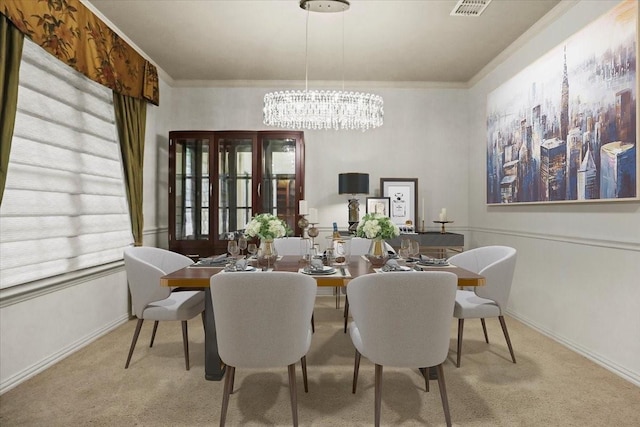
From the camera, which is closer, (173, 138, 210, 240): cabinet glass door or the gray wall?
the gray wall

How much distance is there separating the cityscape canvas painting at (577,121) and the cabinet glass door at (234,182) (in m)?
2.81

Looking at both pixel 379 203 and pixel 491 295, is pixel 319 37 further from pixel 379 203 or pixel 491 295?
pixel 491 295

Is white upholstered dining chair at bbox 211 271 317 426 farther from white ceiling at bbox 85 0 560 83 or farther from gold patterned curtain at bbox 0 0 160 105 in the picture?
white ceiling at bbox 85 0 560 83

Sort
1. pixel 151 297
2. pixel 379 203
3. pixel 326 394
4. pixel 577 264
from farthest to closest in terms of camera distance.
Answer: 1. pixel 379 203
2. pixel 577 264
3. pixel 151 297
4. pixel 326 394

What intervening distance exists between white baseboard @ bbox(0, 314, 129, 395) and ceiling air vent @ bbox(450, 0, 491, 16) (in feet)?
13.1

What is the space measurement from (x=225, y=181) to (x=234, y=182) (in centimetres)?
10

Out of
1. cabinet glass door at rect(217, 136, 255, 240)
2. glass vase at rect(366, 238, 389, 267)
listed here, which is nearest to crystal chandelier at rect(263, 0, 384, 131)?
glass vase at rect(366, 238, 389, 267)

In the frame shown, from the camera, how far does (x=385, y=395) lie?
2441 mm

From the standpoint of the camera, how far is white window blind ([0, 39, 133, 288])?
2.67 m

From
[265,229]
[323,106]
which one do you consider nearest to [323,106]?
[323,106]

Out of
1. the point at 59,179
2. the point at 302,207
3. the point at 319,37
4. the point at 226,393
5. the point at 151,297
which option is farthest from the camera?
the point at 302,207

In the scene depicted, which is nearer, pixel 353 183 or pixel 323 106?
pixel 323 106

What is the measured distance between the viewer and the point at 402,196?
5250 millimetres

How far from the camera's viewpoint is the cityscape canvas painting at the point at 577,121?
2.65 metres
